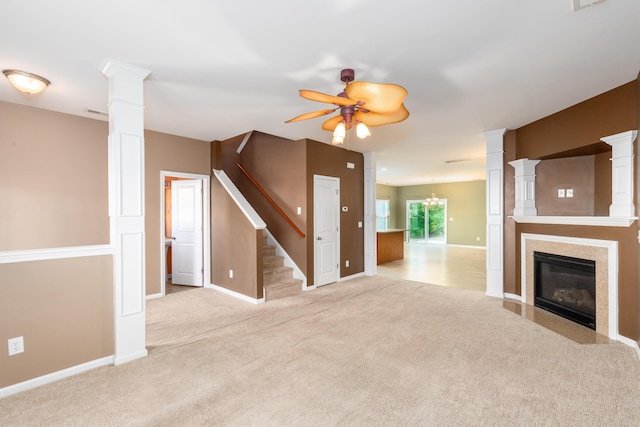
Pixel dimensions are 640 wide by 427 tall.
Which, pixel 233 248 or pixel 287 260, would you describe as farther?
pixel 287 260

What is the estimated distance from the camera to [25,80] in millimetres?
2791

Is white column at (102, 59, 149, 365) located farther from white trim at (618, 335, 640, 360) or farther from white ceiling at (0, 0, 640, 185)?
white trim at (618, 335, 640, 360)

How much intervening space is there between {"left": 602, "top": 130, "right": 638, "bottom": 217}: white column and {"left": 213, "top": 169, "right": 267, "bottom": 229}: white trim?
13.3ft

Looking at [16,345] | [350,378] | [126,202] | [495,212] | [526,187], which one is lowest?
[350,378]

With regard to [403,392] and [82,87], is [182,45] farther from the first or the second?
[403,392]

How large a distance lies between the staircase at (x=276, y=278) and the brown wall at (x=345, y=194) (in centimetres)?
33

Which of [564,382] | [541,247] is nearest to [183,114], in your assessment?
[564,382]

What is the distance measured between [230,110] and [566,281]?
4.84m

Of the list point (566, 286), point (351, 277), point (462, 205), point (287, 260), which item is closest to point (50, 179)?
point (287, 260)

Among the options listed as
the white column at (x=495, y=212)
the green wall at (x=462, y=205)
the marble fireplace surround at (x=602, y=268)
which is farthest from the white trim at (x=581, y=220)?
the green wall at (x=462, y=205)

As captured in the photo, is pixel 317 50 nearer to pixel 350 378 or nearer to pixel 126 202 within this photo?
pixel 126 202

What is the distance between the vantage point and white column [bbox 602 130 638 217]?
3072mm

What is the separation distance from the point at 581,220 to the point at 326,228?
141 inches

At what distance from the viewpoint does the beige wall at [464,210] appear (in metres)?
11.3
